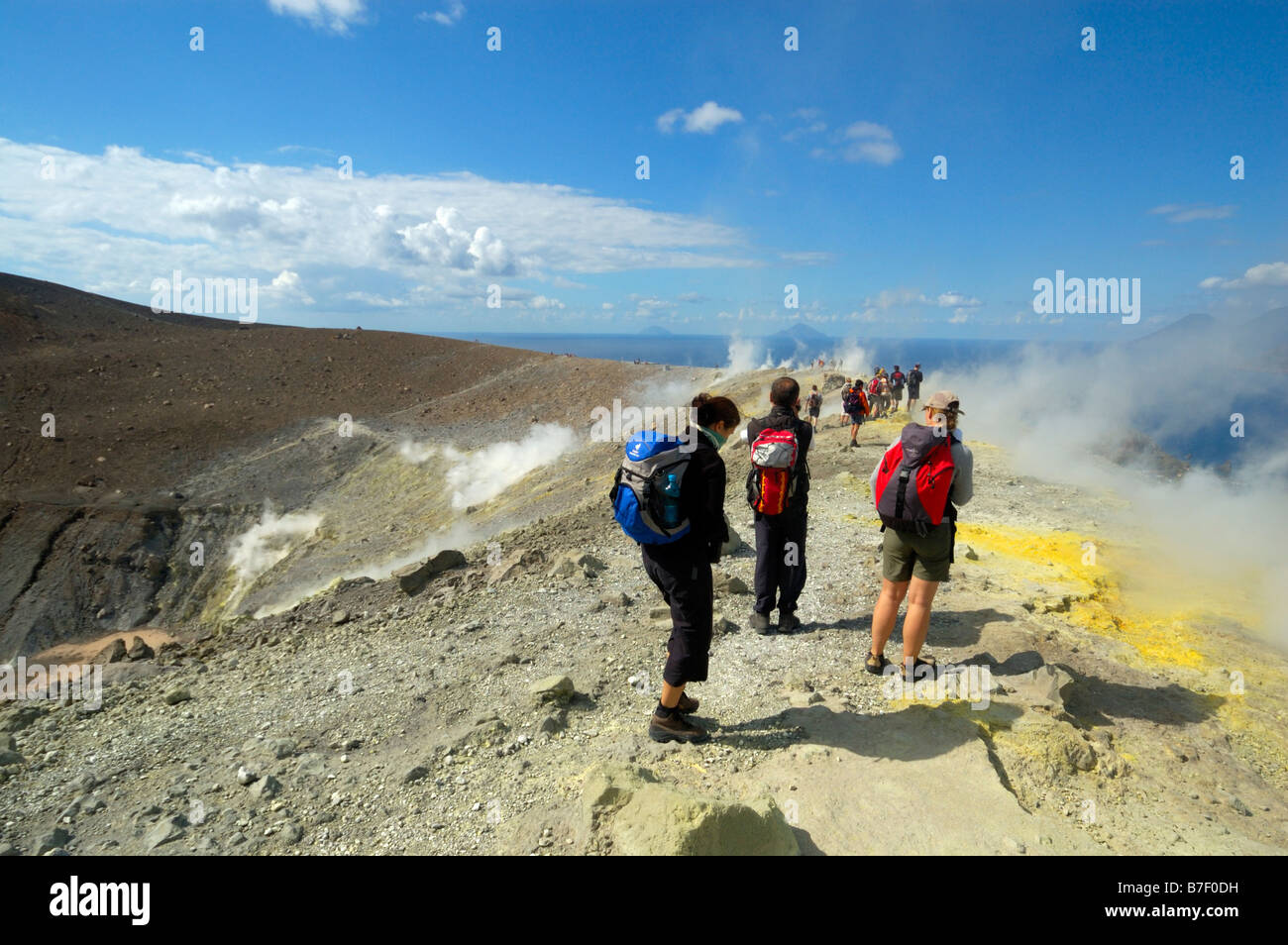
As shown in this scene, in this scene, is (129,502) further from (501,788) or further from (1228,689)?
(1228,689)

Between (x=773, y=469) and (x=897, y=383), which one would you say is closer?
(x=773, y=469)

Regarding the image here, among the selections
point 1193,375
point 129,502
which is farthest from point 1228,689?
point 1193,375

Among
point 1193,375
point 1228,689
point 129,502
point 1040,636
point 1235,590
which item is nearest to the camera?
point 1228,689

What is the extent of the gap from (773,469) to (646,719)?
2194 mm

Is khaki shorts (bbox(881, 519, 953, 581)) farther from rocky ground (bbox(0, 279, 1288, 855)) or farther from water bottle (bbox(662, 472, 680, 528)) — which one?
water bottle (bbox(662, 472, 680, 528))

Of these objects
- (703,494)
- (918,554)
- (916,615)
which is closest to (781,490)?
(918,554)

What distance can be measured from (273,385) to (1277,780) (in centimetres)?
3607

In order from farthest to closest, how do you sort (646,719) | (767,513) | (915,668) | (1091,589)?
(1091,589)
(767,513)
(915,668)
(646,719)

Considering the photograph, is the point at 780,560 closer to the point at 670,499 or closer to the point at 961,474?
the point at 961,474

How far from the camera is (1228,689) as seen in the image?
5.21m

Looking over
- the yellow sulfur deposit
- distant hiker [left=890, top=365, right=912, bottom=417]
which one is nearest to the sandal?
the yellow sulfur deposit

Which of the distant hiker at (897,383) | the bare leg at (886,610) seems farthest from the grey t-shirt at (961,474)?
the distant hiker at (897,383)

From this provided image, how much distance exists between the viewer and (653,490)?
11.7 feet

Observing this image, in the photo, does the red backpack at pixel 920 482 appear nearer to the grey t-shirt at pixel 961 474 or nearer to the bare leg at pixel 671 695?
the grey t-shirt at pixel 961 474
